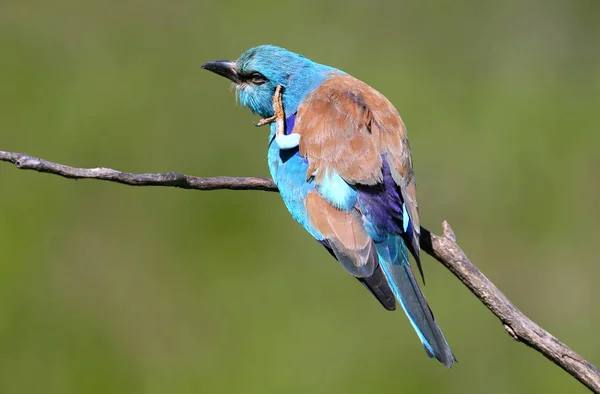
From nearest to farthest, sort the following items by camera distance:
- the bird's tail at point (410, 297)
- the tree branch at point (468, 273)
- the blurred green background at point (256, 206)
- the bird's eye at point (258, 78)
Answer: the tree branch at point (468, 273) → the bird's tail at point (410, 297) → the bird's eye at point (258, 78) → the blurred green background at point (256, 206)

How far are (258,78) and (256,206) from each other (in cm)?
146

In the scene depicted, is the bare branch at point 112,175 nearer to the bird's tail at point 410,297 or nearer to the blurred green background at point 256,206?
the bird's tail at point 410,297

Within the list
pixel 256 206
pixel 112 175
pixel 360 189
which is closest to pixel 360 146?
pixel 360 189

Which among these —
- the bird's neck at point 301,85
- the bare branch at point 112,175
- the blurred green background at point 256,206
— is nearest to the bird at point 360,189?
the bird's neck at point 301,85

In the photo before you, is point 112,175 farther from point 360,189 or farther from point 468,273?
point 468,273

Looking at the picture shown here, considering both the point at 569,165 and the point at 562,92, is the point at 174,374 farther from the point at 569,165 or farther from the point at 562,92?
the point at 562,92

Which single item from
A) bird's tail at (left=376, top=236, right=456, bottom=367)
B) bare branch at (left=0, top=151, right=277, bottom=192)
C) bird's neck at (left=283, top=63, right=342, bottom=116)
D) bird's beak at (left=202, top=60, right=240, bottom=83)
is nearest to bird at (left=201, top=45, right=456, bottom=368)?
bird's tail at (left=376, top=236, right=456, bottom=367)

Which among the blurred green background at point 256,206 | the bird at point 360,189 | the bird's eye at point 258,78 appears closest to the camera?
the bird at point 360,189

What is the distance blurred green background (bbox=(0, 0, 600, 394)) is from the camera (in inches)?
188

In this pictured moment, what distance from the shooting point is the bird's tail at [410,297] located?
3.01m

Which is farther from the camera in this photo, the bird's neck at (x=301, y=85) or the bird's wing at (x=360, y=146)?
the bird's neck at (x=301, y=85)

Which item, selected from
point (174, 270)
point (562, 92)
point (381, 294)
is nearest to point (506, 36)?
point (562, 92)

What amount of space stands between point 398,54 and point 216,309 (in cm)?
205

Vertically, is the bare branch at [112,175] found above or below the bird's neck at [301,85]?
below
